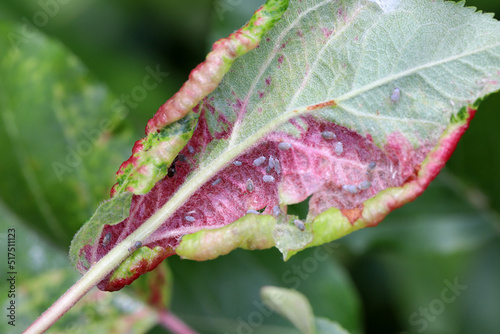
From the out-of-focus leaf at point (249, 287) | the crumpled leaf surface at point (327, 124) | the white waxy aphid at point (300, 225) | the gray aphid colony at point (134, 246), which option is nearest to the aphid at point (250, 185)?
the crumpled leaf surface at point (327, 124)

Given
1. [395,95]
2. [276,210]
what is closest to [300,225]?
[276,210]

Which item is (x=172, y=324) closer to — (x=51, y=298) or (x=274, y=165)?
(x=51, y=298)

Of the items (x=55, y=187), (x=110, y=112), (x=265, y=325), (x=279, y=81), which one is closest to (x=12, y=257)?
(x=55, y=187)

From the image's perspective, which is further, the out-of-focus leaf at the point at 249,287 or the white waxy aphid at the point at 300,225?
the out-of-focus leaf at the point at 249,287

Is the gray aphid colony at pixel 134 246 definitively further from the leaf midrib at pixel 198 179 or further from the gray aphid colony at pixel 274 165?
the gray aphid colony at pixel 274 165

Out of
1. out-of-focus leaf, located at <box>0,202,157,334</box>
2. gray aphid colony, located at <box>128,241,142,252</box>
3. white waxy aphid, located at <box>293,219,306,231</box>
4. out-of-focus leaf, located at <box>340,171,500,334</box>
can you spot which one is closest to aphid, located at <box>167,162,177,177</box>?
gray aphid colony, located at <box>128,241,142,252</box>

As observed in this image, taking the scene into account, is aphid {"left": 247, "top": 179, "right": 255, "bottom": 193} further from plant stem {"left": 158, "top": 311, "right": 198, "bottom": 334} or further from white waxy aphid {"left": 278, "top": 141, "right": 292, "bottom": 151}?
plant stem {"left": 158, "top": 311, "right": 198, "bottom": 334}
